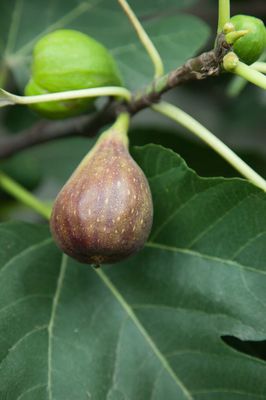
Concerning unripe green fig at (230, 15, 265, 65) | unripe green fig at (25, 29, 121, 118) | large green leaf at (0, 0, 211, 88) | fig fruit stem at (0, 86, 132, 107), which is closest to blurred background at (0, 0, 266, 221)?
large green leaf at (0, 0, 211, 88)

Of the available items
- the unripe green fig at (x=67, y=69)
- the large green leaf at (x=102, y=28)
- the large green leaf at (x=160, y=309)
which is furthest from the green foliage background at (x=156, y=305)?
the large green leaf at (x=102, y=28)

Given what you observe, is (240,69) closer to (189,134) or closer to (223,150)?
(223,150)

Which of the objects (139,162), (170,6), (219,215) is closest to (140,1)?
(170,6)

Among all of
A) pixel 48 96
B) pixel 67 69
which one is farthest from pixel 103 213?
pixel 67 69

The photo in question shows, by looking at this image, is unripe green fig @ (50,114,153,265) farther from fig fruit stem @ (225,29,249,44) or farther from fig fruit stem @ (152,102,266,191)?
fig fruit stem @ (225,29,249,44)

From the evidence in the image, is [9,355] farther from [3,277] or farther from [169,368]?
[169,368]

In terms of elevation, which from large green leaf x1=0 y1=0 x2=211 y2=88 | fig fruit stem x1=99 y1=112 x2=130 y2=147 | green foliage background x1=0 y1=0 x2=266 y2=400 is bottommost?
green foliage background x1=0 y1=0 x2=266 y2=400

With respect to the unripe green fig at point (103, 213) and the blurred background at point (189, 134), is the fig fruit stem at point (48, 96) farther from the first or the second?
the blurred background at point (189, 134)
